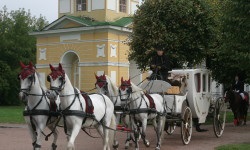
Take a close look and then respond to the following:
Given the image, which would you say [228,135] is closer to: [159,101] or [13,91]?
[159,101]

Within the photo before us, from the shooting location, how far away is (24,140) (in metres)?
16.6

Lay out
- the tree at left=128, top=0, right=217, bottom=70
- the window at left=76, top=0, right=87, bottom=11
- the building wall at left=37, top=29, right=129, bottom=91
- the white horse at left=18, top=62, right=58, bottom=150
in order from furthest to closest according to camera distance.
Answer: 1. the window at left=76, top=0, right=87, bottom=11
2. the building wall at left=37, top=29, right=129, bottom=91
3. the tree at left=128, top=0, right=217, bottom=70
4. the white horse at left=18, top=62, right=58, bottom=150

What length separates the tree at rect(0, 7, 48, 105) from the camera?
49.4 m

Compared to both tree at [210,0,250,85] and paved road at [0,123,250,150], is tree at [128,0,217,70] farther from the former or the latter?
paved road at [0,123,250,150]

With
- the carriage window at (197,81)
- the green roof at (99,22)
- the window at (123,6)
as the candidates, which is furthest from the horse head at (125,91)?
the window at (123,6)

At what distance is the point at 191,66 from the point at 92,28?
15.1 metres

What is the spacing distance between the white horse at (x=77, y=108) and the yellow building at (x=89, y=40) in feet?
86.3

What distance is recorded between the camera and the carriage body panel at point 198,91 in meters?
15.5

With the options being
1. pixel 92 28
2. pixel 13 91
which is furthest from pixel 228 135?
pixel 13 91

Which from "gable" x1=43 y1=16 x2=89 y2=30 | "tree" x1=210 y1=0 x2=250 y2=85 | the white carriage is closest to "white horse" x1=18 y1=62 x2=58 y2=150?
the white carriage

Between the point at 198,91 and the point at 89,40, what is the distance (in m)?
23.7

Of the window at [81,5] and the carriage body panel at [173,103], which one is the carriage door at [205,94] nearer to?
the carriage body panel at [173,103]

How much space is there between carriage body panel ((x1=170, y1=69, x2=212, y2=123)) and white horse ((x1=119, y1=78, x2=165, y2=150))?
93.5 inches

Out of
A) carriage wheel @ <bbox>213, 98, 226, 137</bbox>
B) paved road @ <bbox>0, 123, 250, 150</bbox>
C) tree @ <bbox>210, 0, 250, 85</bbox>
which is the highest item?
tree @ <bbox>210, 0, 250, 85</bbox>
